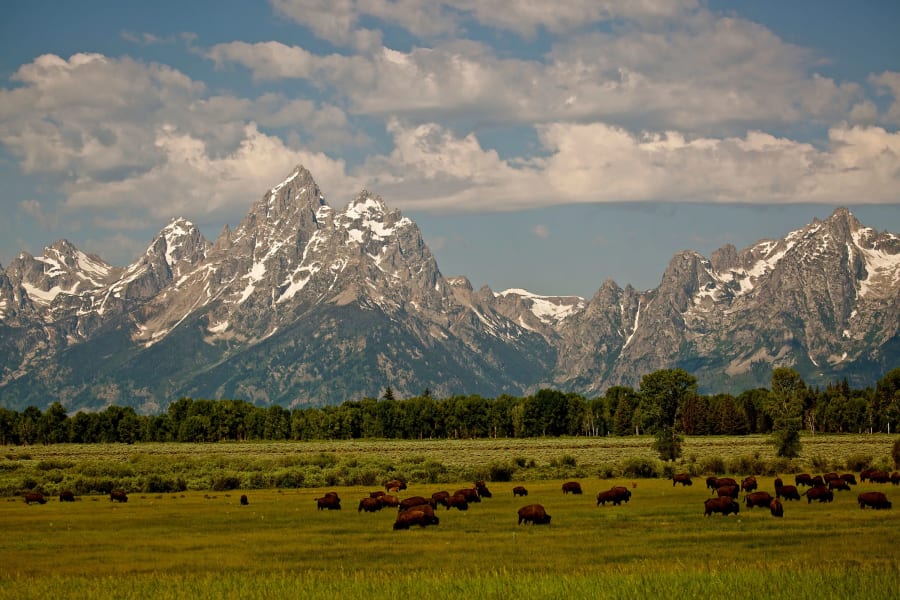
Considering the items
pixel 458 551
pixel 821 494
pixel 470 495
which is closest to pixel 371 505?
pixel 470 495

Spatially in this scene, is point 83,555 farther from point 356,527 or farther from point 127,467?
point 127,467

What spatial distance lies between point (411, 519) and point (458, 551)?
824 cm

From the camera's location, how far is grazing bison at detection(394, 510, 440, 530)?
150 ft

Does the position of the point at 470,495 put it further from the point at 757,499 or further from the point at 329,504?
the point at 757,499

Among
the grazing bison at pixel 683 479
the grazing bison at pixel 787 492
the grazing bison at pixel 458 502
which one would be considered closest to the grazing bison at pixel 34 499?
the grazing bison at pixel 458 502

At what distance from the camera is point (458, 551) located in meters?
37.9

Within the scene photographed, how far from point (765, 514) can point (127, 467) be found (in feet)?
219

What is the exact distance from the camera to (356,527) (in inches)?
1865

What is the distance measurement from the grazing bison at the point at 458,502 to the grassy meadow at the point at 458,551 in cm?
100

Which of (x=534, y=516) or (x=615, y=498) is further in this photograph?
(x=615, y=498)

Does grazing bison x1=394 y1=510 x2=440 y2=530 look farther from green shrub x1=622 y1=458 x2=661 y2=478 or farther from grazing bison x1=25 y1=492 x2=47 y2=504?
green shrub x1=622 y1=458 x2=661 y2=478

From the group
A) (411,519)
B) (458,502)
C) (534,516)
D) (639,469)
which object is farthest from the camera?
(639,469)

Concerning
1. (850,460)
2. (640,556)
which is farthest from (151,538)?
(850,460)

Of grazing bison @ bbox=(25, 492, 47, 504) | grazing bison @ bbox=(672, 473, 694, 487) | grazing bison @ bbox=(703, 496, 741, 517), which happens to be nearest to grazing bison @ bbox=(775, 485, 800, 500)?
grazing bison @ bbox=(703, 496, 741, 517)
